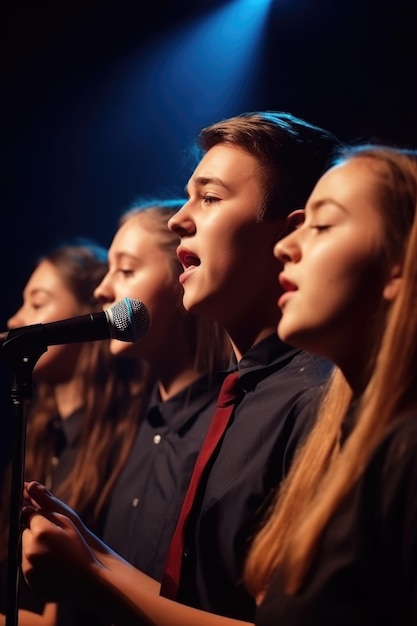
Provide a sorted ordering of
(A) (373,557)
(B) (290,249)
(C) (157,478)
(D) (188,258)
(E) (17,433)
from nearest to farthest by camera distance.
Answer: (A) (373,557)
(B) (290,249)
(E) (17,433)
(D) (188,258)
(C) (157,478)

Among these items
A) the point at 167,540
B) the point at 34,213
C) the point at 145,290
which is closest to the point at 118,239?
the point at 145,290

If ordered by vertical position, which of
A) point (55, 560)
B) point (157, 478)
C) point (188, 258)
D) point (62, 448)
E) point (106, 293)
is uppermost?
point (188, 258)

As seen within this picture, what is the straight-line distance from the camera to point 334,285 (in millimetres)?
1291

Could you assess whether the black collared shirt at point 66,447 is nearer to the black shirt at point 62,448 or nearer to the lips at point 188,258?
the black shirt at point 62,448

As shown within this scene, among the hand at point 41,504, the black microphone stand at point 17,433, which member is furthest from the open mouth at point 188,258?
the hand at point 41,504

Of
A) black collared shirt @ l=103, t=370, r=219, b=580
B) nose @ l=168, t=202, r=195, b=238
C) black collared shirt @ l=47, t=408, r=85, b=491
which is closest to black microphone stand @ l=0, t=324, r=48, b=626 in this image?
nose @ l=168, t=202, r=195, b=238

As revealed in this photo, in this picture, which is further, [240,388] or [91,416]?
[91,416]

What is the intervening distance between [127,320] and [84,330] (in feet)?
0.29

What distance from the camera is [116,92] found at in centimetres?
342

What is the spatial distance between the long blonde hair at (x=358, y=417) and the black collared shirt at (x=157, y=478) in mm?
697

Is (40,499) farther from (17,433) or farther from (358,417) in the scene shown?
(358,417)

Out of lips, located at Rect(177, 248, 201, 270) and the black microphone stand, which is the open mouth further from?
the black microphone stand

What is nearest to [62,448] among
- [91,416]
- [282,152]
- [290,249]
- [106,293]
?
[91,416]

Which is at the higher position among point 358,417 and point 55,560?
point 358,417
